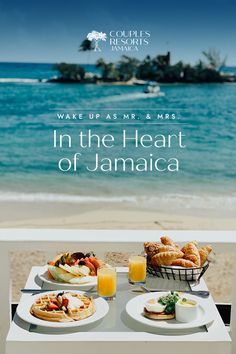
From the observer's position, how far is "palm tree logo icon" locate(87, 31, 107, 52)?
46.9 feet

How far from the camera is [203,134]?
43.7 ft

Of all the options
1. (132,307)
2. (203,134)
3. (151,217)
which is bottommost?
(151,217)

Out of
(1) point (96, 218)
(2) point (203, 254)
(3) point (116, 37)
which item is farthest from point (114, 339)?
(3) point (116, 37)

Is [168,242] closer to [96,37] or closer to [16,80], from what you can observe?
[16,80]

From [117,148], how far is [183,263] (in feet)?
37.3

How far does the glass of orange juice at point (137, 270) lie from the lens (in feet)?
6.35

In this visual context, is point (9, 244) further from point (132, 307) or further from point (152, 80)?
point (152, 80)

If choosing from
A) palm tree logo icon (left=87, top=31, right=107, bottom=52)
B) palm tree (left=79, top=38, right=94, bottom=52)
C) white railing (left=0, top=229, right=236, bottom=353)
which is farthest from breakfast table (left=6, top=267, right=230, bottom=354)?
palm tree (left=79, top=38, right=94, bottom=52)

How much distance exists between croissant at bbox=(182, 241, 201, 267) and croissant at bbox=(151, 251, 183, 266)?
26 millimetres

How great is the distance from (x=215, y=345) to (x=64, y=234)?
30.7 inches

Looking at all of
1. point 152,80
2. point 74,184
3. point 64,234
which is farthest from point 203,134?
point 64,234

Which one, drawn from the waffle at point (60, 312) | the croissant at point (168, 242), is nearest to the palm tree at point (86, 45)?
the croissant at point (168, 242)

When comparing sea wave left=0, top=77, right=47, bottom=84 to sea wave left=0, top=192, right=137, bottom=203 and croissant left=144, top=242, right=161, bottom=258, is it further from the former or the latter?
croissant left=144, top=242, right=161, bottom=258

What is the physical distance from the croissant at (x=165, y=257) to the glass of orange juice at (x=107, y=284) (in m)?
0.17
